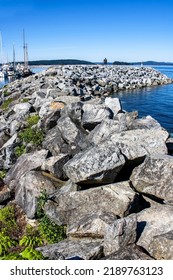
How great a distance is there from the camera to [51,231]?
475 inches

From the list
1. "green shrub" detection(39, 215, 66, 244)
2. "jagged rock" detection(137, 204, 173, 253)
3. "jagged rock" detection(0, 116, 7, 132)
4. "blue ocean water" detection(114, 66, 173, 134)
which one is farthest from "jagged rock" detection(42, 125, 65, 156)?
"blue ocean water" detection(114, 66, 173, 134)

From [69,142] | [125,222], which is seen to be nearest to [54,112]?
[69,142]

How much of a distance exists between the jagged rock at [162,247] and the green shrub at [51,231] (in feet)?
12.2

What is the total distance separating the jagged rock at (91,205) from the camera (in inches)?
444

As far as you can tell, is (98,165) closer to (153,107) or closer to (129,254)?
(129,254)

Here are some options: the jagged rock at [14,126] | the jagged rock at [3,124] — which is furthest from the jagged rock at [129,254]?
the jagged rock at [3,124]

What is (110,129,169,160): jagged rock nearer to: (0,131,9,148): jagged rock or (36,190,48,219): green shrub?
(36,190,48,219): green shrub

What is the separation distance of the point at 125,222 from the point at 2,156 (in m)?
10.6

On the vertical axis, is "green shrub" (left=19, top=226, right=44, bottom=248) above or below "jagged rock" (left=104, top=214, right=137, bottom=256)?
below

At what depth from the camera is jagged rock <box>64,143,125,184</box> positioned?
12.1 metres

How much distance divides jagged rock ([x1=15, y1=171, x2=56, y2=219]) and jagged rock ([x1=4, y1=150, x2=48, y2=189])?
0.96 meters

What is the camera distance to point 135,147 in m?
13.2

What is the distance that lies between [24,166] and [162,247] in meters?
8.53

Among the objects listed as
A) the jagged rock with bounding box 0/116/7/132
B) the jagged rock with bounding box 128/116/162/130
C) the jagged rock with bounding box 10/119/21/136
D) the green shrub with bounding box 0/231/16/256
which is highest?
the jagged rock with bounding box 128/116/162/130
